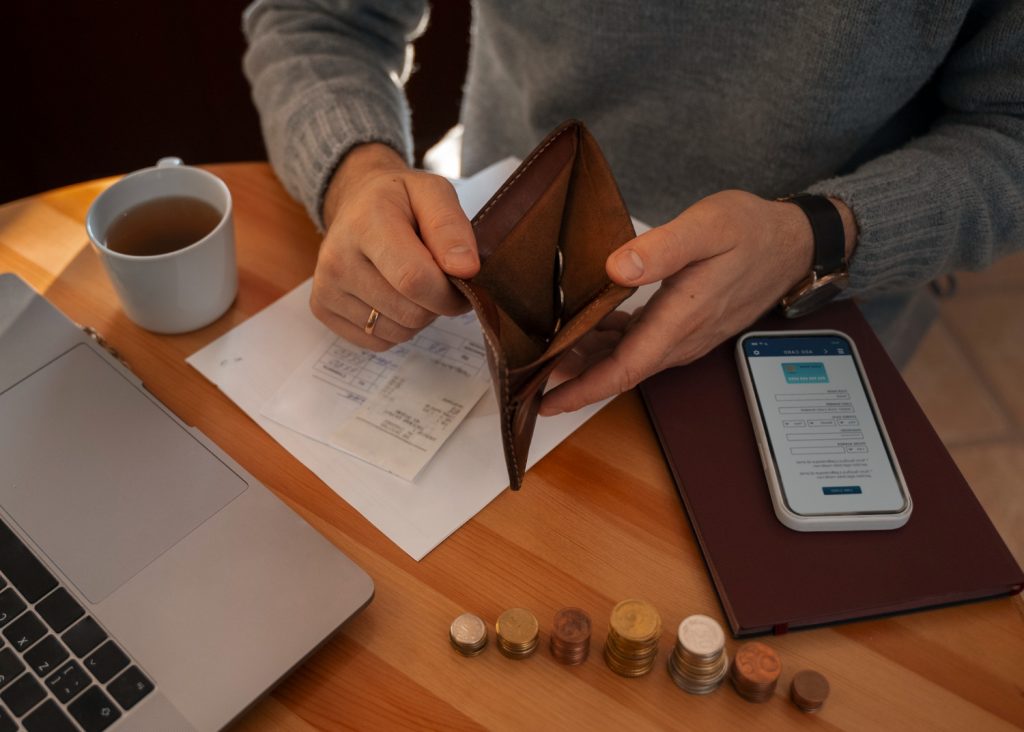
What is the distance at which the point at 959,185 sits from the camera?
2.27 ft

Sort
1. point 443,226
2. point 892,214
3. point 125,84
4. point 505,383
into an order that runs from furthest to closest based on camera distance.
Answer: point 125,84 → point 892,214 → point 443,226 → point 505,383

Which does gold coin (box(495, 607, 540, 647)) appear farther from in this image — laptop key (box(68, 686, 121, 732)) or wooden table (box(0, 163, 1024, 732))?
laptop key (box(68, 686, 121, 732))

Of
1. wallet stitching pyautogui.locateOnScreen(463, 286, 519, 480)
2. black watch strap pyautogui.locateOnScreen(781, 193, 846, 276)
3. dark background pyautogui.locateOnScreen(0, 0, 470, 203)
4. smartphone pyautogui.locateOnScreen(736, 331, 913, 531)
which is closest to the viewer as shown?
wallet stitching pyautogui.locateOnScreen(463, 286, 519, 480)

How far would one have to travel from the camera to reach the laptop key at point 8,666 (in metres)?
0.47

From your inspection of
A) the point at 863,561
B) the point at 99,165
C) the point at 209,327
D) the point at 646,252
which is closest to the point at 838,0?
the point at 646,252

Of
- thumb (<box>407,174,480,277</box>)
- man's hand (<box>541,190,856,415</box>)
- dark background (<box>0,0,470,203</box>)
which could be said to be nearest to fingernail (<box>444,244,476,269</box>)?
thumb (<box>407,174,480,277</box>)

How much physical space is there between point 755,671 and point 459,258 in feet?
1.02

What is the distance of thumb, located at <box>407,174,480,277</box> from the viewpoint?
20.9 inches

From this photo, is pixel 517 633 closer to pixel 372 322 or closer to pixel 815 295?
pixel 372 322

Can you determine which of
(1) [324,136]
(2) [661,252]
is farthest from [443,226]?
(1) [324,136]

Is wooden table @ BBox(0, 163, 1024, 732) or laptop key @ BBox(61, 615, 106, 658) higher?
laptop key @ BBox(61, 615, 106, 658)

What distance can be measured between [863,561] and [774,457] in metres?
0.09

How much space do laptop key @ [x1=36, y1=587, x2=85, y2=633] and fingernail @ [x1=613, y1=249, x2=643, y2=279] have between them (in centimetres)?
39

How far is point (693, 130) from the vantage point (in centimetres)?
86
